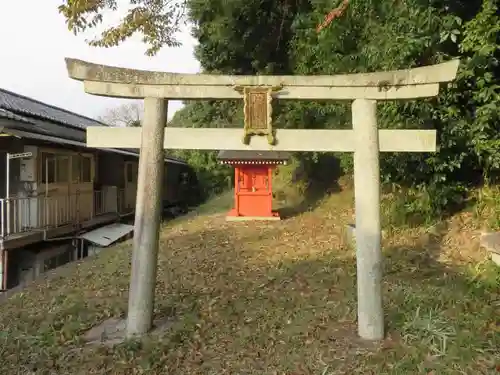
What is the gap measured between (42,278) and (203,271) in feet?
11.4

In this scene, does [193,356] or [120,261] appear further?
[120,261]

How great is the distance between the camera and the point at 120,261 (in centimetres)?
875

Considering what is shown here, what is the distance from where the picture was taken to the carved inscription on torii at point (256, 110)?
470 cm

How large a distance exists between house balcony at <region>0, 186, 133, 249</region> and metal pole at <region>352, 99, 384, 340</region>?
7851mm

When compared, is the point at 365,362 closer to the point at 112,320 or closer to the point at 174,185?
the point at 112,320

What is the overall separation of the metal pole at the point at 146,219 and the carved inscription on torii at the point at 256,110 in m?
0.94

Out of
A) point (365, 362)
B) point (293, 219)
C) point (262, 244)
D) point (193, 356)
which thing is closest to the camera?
point (365, 362)

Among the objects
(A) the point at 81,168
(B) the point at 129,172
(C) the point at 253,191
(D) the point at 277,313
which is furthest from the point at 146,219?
(B) the point at 129,172

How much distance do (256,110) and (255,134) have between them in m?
0.26


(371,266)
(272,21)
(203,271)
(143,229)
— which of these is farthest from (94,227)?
(371,266)

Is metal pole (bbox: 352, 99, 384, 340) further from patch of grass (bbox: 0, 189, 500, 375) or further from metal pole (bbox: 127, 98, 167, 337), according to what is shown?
metal pole (bbox: 127, 98, 167, 337)

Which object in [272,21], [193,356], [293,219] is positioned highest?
[272,21]

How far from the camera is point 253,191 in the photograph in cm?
1382

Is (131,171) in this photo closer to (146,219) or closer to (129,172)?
(129,172)
